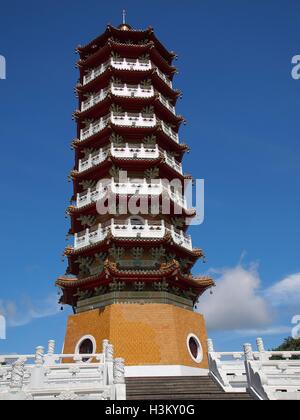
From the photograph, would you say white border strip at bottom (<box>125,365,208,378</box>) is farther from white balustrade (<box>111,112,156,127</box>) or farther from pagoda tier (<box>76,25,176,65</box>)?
pagoda tier (<box>76,25,176,65</box>)

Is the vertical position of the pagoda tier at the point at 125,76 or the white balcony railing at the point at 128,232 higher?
the pagoda tier at the point at 125,76

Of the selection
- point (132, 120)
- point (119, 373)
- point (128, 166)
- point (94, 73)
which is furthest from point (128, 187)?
point (119, 373)

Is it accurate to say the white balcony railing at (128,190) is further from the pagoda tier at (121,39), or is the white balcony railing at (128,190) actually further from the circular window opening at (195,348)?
the pagoda tier at (121,39)

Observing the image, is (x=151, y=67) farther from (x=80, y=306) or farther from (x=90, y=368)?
(x=90, y=368)

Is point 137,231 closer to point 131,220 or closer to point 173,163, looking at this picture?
point 131,220

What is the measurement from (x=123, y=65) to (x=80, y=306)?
14975 millimetres

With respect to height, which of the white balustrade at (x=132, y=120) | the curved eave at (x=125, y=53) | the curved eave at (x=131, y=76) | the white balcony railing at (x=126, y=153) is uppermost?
the curved eave at (x=125, y=53)

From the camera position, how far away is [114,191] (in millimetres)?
20328

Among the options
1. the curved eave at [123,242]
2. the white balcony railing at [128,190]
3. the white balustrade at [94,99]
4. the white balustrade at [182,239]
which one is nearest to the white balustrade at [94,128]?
the white balustrade at [94,99]

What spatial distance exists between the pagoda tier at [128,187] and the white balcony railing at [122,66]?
0.07 m

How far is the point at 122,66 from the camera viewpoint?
24.6 m

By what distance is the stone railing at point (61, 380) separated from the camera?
30.3 feet

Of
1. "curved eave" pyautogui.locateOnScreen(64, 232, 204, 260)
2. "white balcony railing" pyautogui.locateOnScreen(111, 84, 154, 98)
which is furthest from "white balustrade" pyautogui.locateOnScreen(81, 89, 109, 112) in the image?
"curved eave" pyautogui.locateOnScreen(64, 232, 204, 260)
